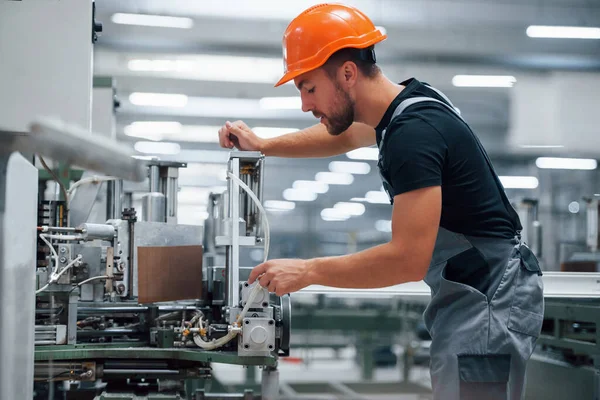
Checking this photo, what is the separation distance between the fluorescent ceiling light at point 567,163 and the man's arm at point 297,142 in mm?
5996

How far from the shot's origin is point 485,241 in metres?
1.41

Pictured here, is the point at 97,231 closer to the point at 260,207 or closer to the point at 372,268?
the point at 260,207

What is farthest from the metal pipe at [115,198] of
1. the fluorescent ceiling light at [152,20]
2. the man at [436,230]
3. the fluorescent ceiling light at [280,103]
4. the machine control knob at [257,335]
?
the fluorescent ceiling light at [280,103]

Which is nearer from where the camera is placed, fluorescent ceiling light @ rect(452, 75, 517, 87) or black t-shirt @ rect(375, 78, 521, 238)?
black t-shirt @ rect(375, 78, 521, 238)

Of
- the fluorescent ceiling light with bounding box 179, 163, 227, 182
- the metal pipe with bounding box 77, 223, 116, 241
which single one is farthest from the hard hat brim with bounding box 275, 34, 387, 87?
the fluorescent ceiling light with bounding box 179, 163, 227, 182

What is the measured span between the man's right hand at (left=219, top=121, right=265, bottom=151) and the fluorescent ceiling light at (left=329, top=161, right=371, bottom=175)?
651 centimetres

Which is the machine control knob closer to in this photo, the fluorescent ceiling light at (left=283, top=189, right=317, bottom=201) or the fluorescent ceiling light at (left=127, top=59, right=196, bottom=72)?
the fluorescent ceiling light at (left=127, top=59, right=196, bottom=72)

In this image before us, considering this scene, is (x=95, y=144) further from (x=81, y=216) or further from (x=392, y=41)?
(x=392, y=41)

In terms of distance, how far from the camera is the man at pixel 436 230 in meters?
1.31

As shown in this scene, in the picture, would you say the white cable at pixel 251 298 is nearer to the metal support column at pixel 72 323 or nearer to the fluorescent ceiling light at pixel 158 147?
the metal support column at pixel 72 323

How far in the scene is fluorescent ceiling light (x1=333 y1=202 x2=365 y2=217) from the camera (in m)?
8.86

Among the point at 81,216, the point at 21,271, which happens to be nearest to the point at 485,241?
the point at 21,271

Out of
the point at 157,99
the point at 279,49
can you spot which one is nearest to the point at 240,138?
the point at 279,49

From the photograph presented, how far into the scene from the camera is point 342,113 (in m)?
1.52
